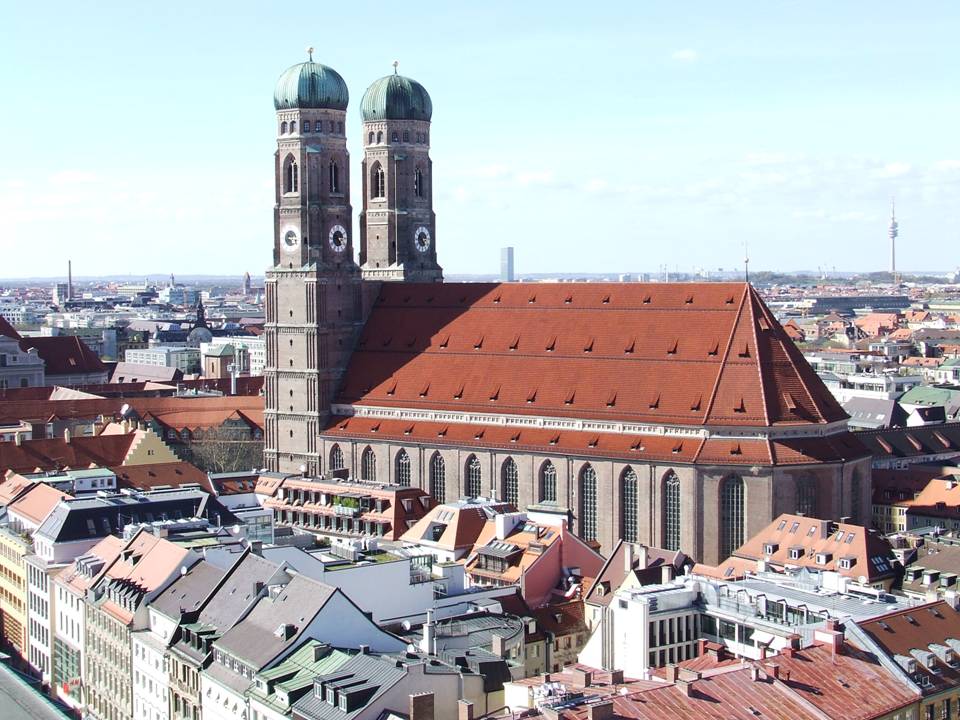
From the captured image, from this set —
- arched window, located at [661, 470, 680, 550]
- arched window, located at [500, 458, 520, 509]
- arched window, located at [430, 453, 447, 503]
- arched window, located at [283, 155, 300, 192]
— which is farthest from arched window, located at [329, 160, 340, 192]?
arched window, located at [661, 470, 680, 550]

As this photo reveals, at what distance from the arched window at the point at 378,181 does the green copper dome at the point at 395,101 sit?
456 centimetres

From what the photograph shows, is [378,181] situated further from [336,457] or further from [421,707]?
[421,707]

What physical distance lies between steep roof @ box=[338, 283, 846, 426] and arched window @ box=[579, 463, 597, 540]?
4.69 m

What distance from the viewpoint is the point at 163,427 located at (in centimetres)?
15138

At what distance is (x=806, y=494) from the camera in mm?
108875

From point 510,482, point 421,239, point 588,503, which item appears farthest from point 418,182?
point 588,503

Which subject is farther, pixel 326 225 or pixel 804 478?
pixel 326 225

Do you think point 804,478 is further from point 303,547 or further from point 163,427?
point 163,427

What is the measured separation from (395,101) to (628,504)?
152ft

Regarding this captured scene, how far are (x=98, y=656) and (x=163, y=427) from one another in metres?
67.1

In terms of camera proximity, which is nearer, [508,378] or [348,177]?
[508,378]

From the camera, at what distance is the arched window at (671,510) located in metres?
110

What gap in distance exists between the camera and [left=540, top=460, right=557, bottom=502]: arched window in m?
116

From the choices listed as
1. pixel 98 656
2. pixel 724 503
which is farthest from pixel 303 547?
pixel 724 503
